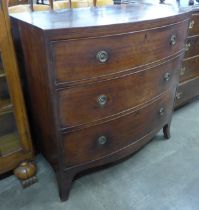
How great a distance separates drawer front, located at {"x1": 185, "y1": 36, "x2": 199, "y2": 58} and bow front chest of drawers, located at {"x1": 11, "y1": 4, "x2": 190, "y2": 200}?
0.45 metres

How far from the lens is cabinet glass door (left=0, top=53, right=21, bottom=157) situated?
120 centimetres

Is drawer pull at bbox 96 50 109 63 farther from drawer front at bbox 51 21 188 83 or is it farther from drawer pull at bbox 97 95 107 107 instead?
drawer pull at bbox 97 95 107 107

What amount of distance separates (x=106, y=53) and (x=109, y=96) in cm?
21

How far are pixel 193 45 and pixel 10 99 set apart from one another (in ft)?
4.65

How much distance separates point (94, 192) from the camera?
4.40 feet

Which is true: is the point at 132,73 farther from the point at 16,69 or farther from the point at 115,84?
the point at 16,69

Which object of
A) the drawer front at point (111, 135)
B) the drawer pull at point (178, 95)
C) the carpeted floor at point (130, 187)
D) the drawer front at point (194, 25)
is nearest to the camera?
the drawer front at point (111, 135)

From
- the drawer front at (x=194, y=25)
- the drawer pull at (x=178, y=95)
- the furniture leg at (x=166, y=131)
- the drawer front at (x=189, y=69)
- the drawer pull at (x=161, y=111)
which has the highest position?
the drawer front at (x=194, y=25)

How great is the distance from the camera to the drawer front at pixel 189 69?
1865 mm

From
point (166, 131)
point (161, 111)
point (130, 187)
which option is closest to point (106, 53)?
point (161, 111)

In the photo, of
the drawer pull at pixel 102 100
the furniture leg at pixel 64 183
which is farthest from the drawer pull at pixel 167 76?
the furniture leg at pixel 64 183

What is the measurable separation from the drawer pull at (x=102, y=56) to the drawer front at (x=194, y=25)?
0.99m

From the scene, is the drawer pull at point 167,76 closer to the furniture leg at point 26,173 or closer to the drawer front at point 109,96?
the drawer front at point 109,96

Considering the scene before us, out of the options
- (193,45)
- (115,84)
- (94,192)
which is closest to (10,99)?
(115,84)
